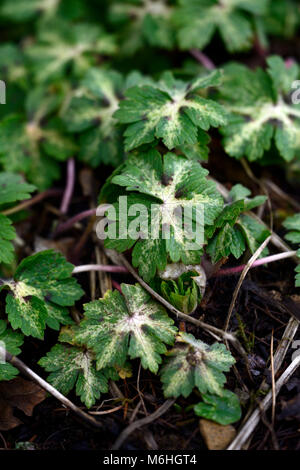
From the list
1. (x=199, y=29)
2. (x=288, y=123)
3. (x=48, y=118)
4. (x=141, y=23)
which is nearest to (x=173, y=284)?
(x=288, y=123)

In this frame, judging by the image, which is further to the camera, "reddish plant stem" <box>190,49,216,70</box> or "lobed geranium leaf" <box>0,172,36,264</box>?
"reddish plant stem" <box>190,49,216,70</box>

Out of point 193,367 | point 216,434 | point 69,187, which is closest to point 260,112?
point 69,187

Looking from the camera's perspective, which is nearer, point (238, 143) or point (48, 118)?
point (238, 143)

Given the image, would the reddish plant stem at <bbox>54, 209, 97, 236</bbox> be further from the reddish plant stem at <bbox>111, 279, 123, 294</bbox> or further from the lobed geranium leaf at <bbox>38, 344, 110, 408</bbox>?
the lobed geranium leaf at <bbox>38, 344, 110, 408</bbox>

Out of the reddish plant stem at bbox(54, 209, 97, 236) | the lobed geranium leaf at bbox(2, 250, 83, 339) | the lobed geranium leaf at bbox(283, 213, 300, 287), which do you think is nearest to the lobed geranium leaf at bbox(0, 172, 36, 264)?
the lobed geranium leaf at bbox(2, 250, 83, 339)

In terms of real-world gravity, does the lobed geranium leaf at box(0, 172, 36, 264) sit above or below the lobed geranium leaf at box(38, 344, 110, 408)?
above

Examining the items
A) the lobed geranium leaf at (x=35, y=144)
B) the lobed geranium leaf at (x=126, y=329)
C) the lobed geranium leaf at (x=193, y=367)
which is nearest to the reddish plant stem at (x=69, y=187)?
the lobed geranium leaf at (x=35, y=144)

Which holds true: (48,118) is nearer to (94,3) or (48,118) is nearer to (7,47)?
(7,47)
